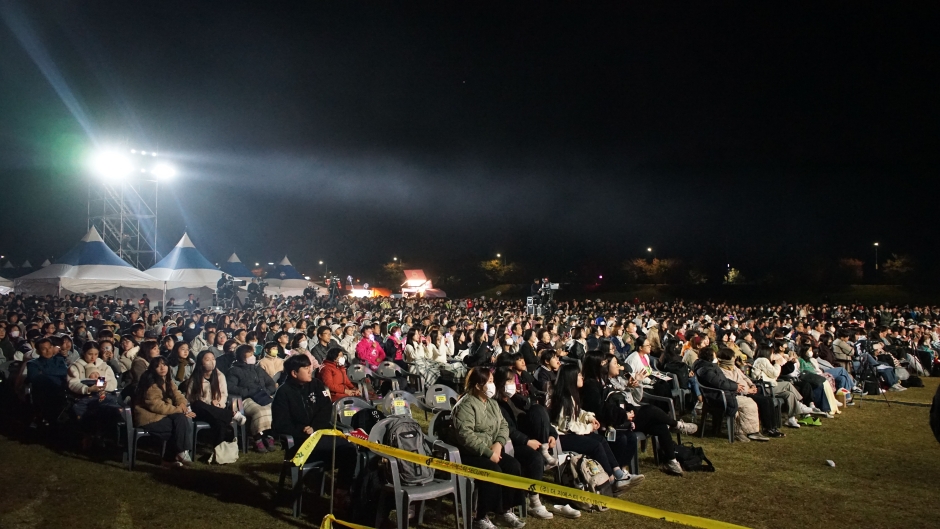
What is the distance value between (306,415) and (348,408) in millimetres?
386

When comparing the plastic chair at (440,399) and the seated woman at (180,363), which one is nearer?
the plastic chair at (440,399)

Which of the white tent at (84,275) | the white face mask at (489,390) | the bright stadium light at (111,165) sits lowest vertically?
the white face mask at (489,390)

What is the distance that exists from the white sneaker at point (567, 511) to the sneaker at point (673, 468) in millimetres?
1577

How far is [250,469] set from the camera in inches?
227

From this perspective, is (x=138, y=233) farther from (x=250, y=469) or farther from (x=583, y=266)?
(x=583, y=266)

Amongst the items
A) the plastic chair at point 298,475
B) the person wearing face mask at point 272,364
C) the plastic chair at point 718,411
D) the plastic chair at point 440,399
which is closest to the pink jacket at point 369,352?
the person wearing face mask at point 272,364

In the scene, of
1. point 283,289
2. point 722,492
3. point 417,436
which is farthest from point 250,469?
point 283,289

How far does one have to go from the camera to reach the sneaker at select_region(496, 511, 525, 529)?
4.33m

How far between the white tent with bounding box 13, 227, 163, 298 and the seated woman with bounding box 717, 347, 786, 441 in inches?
785

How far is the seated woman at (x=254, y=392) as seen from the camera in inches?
259

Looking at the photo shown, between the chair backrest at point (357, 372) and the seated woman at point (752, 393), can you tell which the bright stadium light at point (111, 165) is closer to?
the chair backrest at point (357, 372)

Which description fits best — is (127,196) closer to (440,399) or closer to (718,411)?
(440,399)

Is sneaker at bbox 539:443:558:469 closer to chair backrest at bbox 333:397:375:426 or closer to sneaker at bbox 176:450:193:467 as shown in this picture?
chair backrest at bbox 333:397:375:426

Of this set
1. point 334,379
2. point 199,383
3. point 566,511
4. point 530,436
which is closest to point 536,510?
point 566,511
